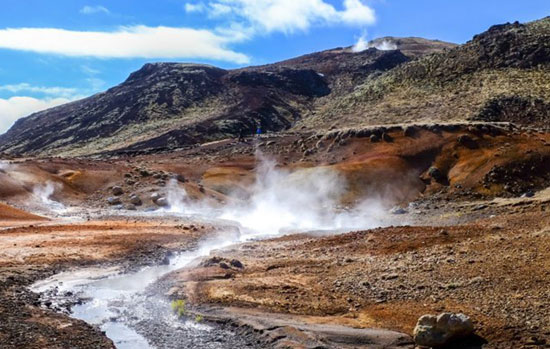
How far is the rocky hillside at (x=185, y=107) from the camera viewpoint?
89.2 m

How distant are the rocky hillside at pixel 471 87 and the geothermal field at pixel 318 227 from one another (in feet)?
1.07

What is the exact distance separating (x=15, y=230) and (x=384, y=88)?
6022 cm

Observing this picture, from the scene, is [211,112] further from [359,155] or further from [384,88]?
[359,155]

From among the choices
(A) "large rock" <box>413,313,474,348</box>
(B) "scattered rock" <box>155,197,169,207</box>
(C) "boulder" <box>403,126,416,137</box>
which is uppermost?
(C) "boulder" <box>403,126,416,137</box>

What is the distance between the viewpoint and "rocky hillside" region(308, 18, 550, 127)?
57125 mm

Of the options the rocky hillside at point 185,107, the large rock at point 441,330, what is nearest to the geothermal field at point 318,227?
the large rock at point 441,330

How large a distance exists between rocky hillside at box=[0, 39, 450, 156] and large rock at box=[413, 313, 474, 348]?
223 feet

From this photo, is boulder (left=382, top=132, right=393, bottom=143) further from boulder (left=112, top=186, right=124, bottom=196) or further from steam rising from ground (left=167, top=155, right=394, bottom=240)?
boulder (left=112, top=186, right=124, bottom=196)

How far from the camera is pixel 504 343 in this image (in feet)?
39.0

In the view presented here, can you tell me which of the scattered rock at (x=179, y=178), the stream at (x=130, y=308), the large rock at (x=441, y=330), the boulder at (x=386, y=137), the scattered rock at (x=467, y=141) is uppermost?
the boulder at (x=386, y=137)

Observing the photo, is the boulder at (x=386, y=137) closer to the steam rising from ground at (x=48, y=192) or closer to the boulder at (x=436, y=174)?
the boulder at (x=436, y=174)

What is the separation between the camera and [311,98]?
378ft

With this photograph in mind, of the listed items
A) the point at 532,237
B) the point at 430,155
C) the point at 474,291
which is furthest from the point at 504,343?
the point at 430,155

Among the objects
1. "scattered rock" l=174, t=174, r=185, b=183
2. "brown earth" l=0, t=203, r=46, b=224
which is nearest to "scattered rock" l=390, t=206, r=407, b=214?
"scattered rock" l=174, t=174, r=185, b=183
